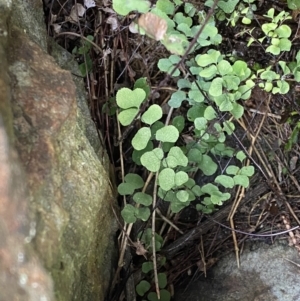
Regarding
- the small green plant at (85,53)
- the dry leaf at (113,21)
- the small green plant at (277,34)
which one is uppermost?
the small green plant at (277,34)

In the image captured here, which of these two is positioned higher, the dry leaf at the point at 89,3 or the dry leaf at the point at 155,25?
the dry leaf at the point at 155,25

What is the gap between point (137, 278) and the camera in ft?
5.93

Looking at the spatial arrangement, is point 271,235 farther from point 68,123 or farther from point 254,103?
point 68,123

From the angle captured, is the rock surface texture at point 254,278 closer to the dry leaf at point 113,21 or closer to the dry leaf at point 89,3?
the dry leaf at point 113,21

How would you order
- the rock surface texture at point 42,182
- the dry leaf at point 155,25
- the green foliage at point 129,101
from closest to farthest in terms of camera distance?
the rock surface texture at point 42,182 < the dry leaf at point 155,25 < the green foliage at point 129,101

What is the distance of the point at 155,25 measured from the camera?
116 cm

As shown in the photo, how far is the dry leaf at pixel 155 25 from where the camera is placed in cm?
116

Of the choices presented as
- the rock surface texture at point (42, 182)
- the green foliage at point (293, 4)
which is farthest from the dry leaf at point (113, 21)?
the green foliage at point (293, 4)

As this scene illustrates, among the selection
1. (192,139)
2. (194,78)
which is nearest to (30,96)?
(194,78)

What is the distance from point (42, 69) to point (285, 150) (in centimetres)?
103

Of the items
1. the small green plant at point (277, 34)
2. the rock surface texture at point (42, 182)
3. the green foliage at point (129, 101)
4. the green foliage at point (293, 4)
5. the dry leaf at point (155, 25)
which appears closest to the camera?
the rock surface texture at point (42, 182)

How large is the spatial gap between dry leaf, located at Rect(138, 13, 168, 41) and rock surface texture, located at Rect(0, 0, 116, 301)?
26 cm

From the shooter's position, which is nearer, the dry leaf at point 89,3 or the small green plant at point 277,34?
the small green plant at point 277,34

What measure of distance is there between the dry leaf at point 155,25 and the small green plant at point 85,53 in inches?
25.6
